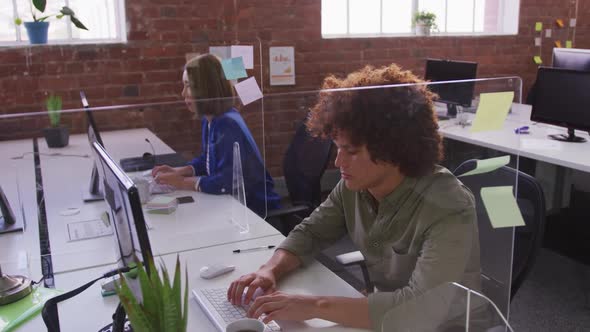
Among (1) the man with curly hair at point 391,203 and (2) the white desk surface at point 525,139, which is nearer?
(1) the man with curly hair at point 391,203

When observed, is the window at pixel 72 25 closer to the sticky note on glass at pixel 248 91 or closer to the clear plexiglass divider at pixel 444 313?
the sticky note on glass at pixel 248 91

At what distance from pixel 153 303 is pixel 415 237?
0.65m

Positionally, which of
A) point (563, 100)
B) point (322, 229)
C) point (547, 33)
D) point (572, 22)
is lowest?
point (322, 229)

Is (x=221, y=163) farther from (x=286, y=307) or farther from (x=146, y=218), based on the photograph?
(x=286, y=307)

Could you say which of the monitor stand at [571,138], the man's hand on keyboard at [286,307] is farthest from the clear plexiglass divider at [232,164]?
the monitor stand at [571,138]

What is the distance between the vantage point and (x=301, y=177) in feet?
8.39

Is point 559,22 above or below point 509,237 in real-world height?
above

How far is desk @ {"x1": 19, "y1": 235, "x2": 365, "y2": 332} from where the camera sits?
53.6 inches

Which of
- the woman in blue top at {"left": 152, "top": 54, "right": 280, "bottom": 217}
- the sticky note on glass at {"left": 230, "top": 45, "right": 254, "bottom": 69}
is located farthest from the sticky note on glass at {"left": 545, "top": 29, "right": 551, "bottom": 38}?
the woman in blue top at {"left": 152, "top": 54, "right": 280, "bottom": 217}

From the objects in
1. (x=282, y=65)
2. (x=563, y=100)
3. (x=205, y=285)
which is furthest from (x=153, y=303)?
(x=282, y=65)

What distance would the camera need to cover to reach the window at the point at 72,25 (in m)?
3.81

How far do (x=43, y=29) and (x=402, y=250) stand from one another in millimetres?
3163

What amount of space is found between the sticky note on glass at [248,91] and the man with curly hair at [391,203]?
0.54 m

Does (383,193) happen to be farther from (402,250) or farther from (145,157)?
(145,157)
